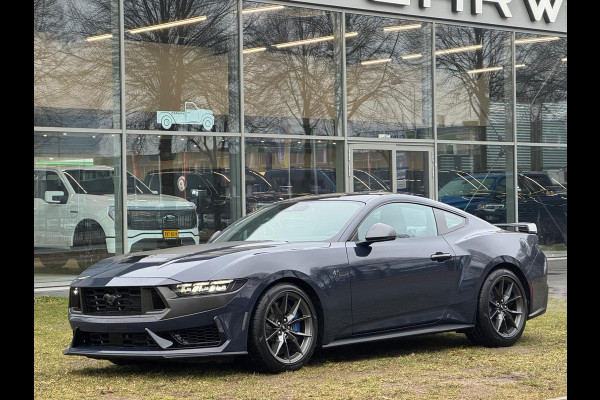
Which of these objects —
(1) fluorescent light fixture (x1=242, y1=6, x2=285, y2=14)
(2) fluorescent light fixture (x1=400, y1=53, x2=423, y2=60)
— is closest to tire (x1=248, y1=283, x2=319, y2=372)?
(1) fluorescent light fixture (x1=242, y1=6, x2=285, y2=14)

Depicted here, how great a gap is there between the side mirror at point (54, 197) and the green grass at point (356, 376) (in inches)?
187

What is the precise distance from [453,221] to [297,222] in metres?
1.58

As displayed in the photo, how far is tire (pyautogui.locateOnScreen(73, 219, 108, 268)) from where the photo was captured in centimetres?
1448

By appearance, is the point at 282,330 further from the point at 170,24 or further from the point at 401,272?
the point at 170,24

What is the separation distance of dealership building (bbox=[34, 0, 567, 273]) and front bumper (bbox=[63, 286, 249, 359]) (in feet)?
22.7

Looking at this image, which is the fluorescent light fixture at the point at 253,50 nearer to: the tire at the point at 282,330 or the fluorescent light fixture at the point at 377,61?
the fluorescent light fixture at the point at 377,61

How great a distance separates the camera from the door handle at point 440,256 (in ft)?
29.1

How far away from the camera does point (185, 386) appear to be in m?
7.23

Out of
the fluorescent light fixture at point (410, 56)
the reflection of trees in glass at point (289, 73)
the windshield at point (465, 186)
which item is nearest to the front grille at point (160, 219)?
the reflection of trees in glass at point (289, 73)

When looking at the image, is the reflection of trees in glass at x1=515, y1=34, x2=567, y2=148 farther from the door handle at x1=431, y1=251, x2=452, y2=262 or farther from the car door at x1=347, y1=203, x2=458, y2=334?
the door handle at x1=431, y1=251, x2=452, y2=262
